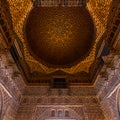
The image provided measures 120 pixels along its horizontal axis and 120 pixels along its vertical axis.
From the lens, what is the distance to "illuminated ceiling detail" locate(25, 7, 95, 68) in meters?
7.23

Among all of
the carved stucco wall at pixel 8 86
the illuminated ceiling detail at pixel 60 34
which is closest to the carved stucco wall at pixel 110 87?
the illuminated ceiling detail at pixel 60 34

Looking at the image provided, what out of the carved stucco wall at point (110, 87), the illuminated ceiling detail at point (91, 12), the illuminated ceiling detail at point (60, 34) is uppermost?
the illuminated ceiling detail at point (60, 34)

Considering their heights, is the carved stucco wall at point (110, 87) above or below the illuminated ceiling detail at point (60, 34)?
below

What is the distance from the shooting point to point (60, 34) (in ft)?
26.1

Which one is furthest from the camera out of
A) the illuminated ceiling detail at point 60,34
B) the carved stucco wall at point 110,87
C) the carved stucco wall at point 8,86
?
the illuminated ceiling detail at point 60,34

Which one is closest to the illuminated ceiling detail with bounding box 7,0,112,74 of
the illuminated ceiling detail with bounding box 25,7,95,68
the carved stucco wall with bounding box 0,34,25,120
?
the illuminated ceiling detail with bounding box 25,7,95,68

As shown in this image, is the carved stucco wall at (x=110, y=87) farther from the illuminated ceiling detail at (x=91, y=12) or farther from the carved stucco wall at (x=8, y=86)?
the carved stucco wall at (x=8, y=86)

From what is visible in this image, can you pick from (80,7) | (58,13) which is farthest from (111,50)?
(58,13)

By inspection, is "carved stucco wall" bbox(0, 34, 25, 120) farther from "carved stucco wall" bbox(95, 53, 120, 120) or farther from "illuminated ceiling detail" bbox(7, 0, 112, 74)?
"carved stucco wall" bbox(95, 53, 120, 120)

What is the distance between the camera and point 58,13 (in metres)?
7.25

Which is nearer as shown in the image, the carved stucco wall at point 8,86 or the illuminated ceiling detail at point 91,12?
the carved stucco wall at point 8,86

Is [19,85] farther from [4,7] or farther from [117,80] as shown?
[117,80]

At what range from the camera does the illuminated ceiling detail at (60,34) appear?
7.23 metres

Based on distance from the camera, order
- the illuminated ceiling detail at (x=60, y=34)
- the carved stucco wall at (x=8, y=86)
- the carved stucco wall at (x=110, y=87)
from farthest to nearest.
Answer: the illuminated ceiling detail at (x=60, y=34) → the carved stucco wall at (x=110, y=87) → the carved stucco wall at (x=8, y=86)
